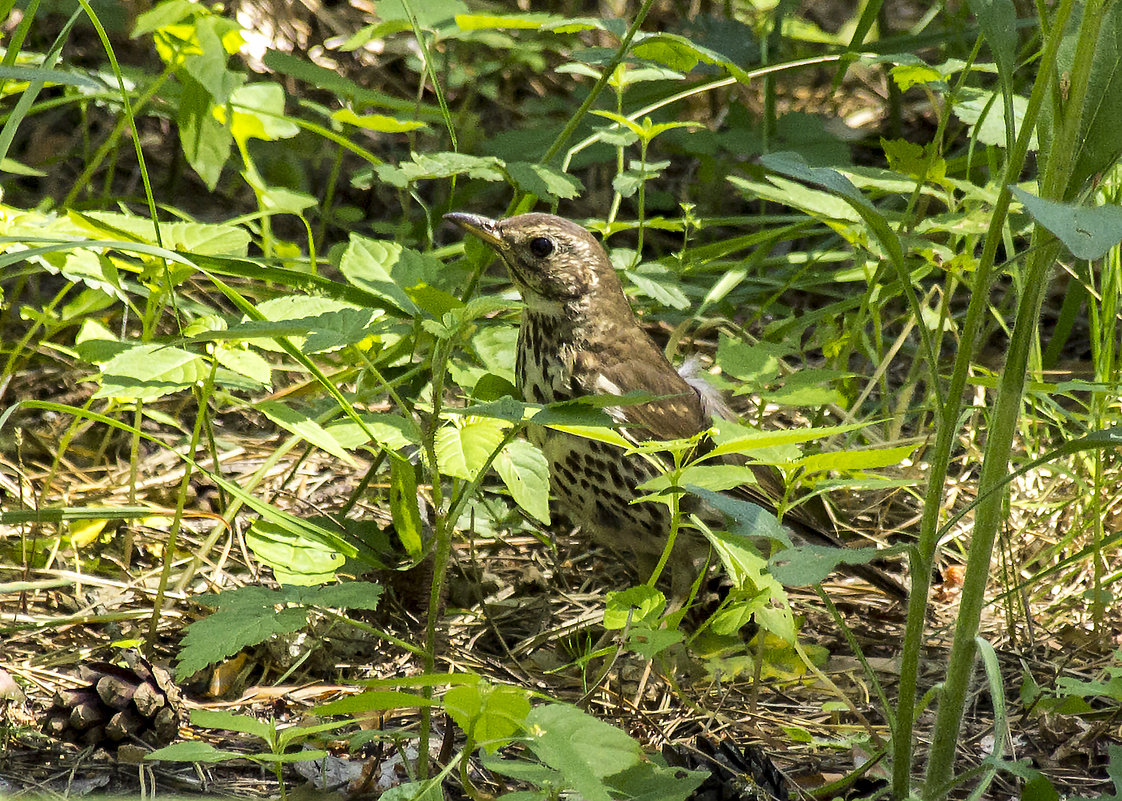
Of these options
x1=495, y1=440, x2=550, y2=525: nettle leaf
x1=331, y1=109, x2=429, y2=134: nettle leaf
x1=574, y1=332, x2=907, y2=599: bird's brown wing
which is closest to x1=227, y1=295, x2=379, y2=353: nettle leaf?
x1=495, y1=440, x2=550, y2=525: nettle leaf

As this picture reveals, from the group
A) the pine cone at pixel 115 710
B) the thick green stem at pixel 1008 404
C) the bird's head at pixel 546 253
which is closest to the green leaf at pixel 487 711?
the thick green stem at pixel 1008 404

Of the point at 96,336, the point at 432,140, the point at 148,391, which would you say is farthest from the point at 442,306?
the point at 432,140

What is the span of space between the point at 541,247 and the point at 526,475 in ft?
3.71

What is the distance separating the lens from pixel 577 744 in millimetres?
1686

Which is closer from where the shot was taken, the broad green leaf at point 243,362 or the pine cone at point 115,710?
the pine cone at point 115,710

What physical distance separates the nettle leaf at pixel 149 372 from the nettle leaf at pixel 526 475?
630 millimetres

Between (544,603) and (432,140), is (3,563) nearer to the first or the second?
(544,603)

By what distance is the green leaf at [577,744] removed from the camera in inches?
63.6

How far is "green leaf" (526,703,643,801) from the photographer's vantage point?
5.30ft

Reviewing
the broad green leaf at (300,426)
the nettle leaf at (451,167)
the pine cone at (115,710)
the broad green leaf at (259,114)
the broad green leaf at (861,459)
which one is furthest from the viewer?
the broad green leaf at (259,114)

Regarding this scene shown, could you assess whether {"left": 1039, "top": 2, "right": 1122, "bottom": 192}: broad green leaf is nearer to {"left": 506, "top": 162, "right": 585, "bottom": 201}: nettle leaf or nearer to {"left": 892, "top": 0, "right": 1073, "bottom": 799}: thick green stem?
{"left": 892, "top": 0, "right": 1073, "bottom": 799}: thick green stem

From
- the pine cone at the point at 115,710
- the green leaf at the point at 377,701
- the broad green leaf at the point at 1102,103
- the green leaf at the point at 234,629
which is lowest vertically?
the pine cone at the point at 115,710

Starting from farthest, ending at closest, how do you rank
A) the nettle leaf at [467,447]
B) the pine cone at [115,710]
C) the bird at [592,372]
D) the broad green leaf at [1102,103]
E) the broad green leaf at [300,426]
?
the bird at [592,372]
the broad green leaf at [300,426]
the pine cone at [115,710]
the nettle leaf at [467,447]
the broad green leaf at [1102,103]

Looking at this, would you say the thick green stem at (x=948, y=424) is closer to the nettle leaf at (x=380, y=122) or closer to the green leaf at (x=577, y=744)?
the green leaf at (x=577, y=744)
